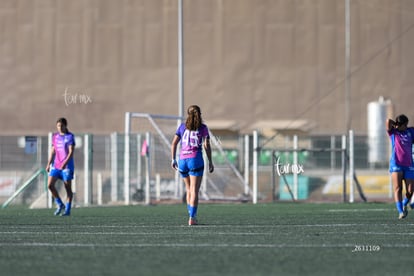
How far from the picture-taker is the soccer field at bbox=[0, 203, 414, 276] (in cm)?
1090

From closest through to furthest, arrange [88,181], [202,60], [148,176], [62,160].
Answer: [62,160] → [148,176] → [88,181] → [202,60]

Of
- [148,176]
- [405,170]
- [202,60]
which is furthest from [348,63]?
[405,170]

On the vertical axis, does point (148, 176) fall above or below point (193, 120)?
below

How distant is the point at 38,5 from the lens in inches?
2007

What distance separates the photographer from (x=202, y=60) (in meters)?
50.6

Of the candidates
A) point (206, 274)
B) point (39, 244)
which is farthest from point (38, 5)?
point (206, 274)

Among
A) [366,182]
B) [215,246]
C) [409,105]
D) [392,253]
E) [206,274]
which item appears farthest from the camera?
[409,105]

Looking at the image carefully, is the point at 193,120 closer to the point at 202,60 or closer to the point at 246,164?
the point at 246,164

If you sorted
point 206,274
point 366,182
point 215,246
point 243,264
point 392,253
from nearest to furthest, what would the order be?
point 206,274
point 243,264
point 392,253
point 215,246
point 366,182

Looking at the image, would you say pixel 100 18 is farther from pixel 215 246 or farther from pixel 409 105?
pixel 215 246

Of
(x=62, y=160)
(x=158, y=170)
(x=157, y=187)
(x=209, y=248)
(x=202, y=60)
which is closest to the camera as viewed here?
(x=209, y=248)

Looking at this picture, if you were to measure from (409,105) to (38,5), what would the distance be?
16.0 m

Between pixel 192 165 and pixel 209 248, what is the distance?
5991 millimetres

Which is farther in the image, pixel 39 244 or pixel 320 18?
pixel 320 18
